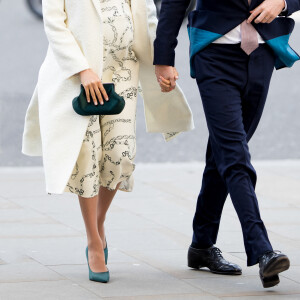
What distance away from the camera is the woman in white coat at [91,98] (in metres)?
4.43

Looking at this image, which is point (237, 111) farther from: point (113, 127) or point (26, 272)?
point (26, 272)

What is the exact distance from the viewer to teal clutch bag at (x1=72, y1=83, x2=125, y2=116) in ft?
14.5

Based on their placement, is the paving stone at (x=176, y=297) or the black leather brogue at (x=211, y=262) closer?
the paving stone at (x=176, y=297)

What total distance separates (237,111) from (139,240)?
140cm

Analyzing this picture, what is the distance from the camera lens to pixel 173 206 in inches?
263

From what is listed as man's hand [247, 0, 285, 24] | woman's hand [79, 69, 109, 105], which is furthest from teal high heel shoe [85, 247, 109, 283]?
man's hand [247, 0, 285, 24]

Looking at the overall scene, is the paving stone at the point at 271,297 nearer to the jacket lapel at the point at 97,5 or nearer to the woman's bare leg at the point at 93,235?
the woman's bare leg at the point at 93,235

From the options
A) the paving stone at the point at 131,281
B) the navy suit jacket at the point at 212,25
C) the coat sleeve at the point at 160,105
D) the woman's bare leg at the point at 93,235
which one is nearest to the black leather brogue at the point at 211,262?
the paving stone at the point at 131,281

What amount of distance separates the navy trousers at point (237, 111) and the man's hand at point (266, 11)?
0.14 metres

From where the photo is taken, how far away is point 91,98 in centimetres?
441

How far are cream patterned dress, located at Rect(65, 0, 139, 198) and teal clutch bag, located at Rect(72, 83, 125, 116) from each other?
0.09 metres

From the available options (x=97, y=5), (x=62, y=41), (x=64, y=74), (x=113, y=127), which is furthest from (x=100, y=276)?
(x=97, y=5)

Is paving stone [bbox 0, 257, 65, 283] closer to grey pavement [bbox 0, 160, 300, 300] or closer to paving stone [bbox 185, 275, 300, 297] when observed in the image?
grey pavement [bbox 0, 160, 300, 300]

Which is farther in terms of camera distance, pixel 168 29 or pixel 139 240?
pixel 139 240
